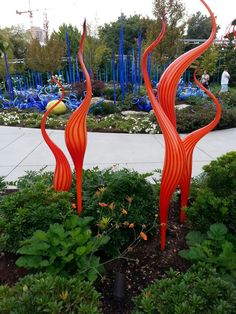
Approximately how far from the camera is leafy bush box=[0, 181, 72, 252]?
210cm

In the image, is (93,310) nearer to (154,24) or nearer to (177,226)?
(177,226)

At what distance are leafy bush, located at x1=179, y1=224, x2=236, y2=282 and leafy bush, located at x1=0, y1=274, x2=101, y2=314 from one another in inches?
29.7

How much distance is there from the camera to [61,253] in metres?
1.79

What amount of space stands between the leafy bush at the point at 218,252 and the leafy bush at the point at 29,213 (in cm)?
93

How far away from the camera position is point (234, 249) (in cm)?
190

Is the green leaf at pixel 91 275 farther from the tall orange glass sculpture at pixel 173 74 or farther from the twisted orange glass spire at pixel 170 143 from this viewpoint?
the tall orange glass sculpture at pixel 173 74

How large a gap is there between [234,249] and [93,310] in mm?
1031

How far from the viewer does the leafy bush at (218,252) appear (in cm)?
181

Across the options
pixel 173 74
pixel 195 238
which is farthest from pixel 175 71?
pixel 195 238

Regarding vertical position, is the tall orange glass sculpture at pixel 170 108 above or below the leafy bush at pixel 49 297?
above

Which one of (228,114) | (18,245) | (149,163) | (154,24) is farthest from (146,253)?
(154,24)

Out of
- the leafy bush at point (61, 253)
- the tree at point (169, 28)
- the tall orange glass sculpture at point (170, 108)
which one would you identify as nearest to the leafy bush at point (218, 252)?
the tall orange glass sculpture at point (170, 108)

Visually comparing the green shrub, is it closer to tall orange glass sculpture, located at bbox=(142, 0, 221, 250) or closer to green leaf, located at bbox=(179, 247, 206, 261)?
tall orange glass sculpture, located at bbox=(142, 0, 221, 250)

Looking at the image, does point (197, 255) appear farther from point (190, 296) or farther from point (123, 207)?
point (123, 207)
